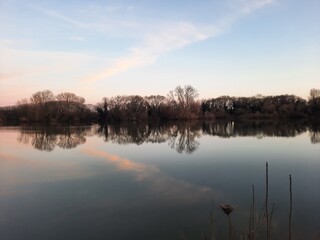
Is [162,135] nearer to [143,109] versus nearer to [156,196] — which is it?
[156,196]

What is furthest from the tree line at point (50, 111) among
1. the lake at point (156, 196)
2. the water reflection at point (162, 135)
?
the lake at point (156, 196)

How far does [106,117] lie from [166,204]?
5208 centimetres

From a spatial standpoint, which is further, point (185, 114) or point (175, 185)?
point (185, 114)

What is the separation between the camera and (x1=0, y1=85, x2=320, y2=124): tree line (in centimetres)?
5144

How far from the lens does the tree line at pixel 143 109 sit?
2025 inches

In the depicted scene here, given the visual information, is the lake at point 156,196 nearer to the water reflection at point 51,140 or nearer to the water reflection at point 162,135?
the water reflection at point 162,135

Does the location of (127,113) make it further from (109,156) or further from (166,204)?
(166,204)

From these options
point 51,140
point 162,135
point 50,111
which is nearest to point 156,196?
point 51,140

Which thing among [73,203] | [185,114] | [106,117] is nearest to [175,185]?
[73,203]

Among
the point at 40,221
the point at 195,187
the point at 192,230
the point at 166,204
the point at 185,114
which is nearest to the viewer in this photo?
the point at 192,230

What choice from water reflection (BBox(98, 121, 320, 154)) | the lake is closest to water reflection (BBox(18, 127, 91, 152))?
water reflection (BBox(98, 121, 320, 154))

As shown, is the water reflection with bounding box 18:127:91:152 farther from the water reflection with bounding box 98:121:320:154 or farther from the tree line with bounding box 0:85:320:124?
the tree line with bounding box 0:85:320:124

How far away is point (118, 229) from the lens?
475cm

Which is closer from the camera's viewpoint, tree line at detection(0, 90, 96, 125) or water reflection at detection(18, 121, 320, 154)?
water reflection at detection(18, 121, 320, 154)
